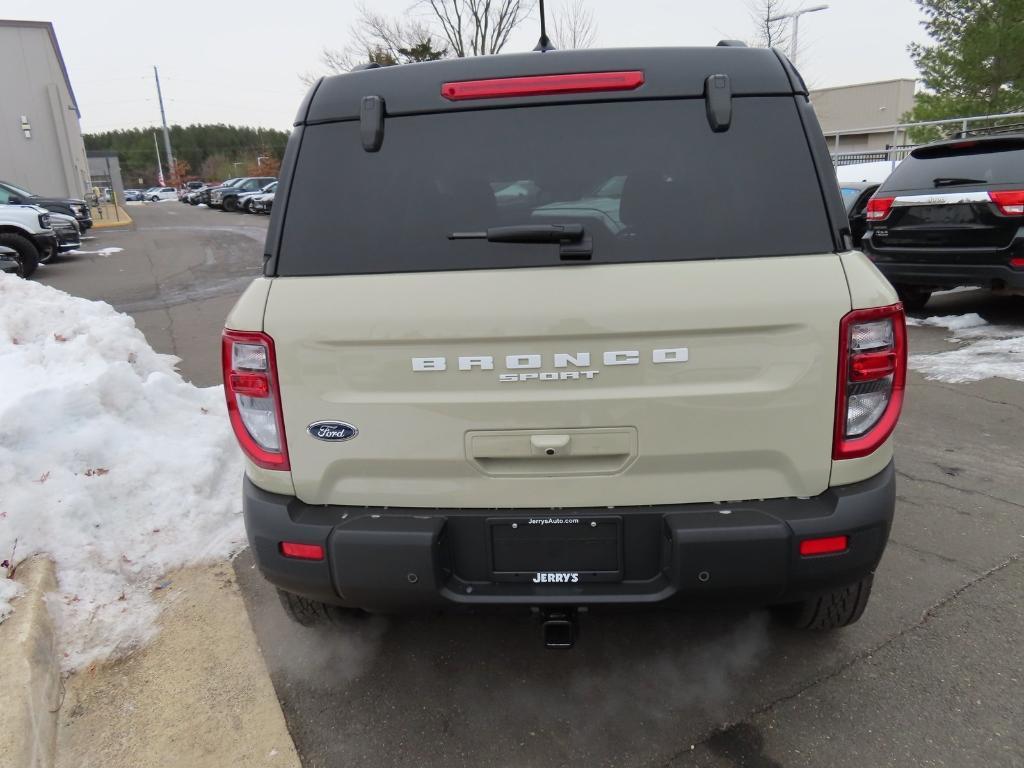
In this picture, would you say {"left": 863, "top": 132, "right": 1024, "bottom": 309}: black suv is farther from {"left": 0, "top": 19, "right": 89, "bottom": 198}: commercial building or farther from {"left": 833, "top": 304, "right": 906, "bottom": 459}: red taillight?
{"left": 0, "top": 19, "right": 89, "bottom": 198}: commercial building

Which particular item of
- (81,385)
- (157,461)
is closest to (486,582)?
(157,461)

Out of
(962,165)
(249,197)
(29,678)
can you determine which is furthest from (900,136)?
(249,197)

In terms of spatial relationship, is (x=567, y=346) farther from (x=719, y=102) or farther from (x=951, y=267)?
(x=951, y=267)

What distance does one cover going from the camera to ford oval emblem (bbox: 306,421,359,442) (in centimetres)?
214

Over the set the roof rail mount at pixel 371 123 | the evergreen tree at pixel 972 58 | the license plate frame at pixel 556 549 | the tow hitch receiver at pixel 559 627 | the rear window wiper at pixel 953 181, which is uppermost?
the evergreen tree at pixel 972 58

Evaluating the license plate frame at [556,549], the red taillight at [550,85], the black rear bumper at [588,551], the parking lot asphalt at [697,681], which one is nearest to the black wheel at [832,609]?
the parking lot asphalt at [697,681]

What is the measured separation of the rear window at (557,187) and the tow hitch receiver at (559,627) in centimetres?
107

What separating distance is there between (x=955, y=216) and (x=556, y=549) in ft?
22.5

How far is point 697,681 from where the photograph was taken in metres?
2.62

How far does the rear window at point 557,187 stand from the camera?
6.88 feet

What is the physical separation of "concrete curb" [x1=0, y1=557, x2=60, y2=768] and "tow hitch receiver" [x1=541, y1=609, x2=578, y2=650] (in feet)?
5.30

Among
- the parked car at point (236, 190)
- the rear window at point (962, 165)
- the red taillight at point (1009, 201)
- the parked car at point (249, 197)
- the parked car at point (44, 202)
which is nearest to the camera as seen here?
the red taillight at point (1009, 201)

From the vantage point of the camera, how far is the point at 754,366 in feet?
6.70

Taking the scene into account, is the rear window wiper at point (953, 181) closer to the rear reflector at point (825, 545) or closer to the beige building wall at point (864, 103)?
the rear reflector at point (825, 545)
